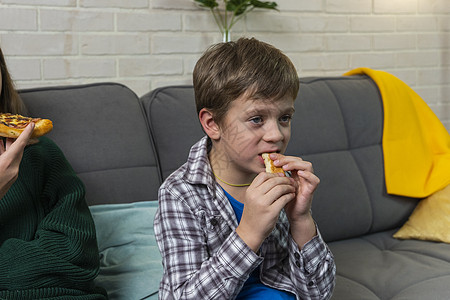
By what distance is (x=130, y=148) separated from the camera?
1598 mm

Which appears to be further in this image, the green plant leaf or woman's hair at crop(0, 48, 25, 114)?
the green plant leaf

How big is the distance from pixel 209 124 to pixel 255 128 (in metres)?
A: 0.14

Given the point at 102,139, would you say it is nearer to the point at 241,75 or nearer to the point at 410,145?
the point at 241,75

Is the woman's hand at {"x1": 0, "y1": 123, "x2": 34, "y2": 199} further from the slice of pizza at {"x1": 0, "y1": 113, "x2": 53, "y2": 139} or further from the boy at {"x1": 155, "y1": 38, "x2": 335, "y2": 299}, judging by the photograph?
the boy at {"x1": 155, "y1": 38, "x2": 335, "y2": 299}

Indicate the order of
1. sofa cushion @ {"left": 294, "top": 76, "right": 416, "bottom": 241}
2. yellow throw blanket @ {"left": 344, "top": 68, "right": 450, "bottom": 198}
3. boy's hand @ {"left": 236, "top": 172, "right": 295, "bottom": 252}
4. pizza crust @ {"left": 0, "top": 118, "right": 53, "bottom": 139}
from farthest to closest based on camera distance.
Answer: yellow throw blanket @ {"left": 344, "top": 68, "right": 450, "bottom": 198}
sofa cushion @ {"left": 294, "top": 76, "right": 416, "bottom": 241}
pizza crust @ {"left": 0, "top": 118, "right": 53, "bottom": 139}
boy's hand @ {"left": 236, "top": 172, "right": 295, "bottom": 252}

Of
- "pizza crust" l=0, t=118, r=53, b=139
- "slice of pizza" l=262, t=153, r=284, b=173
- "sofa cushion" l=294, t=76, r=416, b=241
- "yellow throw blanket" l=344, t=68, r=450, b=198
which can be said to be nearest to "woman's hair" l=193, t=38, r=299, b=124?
"slice of pizza" l=262, t=153, r=284, b=173

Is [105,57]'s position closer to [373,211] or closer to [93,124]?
[93,124]

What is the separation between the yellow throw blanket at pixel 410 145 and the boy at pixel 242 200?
876mm

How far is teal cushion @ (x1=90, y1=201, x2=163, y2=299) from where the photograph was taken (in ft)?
4.26

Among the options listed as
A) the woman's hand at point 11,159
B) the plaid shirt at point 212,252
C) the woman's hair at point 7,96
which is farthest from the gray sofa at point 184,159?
the woman's hand at point 11,159

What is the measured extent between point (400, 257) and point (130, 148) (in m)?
0.92

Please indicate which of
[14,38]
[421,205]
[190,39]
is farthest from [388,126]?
[14,38]

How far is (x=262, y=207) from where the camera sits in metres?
1.00

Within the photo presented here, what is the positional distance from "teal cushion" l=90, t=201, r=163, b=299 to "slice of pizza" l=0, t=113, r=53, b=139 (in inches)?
14.2
